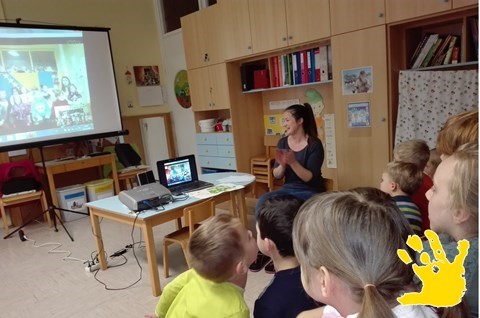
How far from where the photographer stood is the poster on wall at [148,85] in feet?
17.8

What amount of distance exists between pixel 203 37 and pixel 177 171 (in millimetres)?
2059

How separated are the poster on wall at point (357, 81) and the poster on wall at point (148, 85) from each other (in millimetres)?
3264

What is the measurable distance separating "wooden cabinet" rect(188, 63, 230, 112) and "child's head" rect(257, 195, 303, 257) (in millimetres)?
2940

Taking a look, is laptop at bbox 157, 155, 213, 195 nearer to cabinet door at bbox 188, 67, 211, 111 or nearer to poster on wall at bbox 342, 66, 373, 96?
poster on wall at bbox 342, 66, 373, 96

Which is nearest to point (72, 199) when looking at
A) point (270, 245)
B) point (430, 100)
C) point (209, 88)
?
point (209, 88)

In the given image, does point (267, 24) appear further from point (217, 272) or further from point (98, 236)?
point (217, 272)

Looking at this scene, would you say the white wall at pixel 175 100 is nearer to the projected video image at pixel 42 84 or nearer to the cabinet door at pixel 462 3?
the projected video image at pixel 42 84

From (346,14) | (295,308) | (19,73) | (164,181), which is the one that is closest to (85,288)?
(164,181)

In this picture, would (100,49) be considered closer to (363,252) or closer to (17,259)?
(17,259)

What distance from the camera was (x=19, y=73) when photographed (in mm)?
3768

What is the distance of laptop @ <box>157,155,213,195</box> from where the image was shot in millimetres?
2750

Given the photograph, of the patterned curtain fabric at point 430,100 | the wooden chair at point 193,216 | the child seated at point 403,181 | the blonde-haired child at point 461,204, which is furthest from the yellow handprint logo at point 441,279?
the patterned curtain fabric at point 430,100

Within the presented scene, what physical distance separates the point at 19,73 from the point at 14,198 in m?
1.31

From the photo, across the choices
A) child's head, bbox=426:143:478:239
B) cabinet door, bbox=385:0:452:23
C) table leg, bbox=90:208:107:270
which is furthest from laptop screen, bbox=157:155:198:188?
child's head, bbox=426:143:478:239
